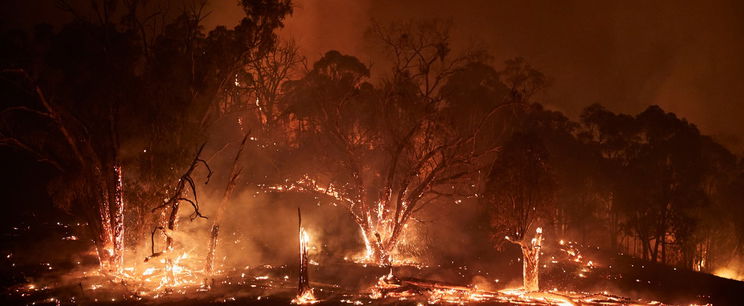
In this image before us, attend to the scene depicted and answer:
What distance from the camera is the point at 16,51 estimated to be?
14.7 meters

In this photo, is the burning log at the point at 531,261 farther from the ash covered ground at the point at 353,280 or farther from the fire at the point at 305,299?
the fire at the point at 305,299

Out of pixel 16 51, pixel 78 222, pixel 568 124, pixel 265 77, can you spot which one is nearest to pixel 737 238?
pixel 568 124

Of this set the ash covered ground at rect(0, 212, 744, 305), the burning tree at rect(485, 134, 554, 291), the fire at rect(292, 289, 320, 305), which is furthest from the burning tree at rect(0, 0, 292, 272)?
the burning tree at rect(485, 134, 554, 291)

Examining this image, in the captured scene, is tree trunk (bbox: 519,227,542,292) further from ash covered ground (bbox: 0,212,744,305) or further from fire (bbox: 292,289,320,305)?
fire (bbox: 292,289,320,305)

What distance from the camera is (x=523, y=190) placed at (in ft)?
52.1

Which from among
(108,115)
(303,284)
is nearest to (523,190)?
(303,284)

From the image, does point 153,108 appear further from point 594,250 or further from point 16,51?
point 594,250

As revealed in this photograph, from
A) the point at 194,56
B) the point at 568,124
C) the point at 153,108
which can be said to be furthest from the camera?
the point at 568,124

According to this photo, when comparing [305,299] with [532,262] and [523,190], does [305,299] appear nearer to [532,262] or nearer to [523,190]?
[523,190]

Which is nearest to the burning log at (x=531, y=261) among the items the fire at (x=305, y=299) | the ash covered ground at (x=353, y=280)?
the ash covered ground at (x=353, y=280)

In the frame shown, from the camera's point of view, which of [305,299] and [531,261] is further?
[531,261]

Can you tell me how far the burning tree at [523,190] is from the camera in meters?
15.8

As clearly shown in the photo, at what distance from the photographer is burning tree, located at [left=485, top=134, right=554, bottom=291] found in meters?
15.8

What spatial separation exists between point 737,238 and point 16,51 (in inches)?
1607
